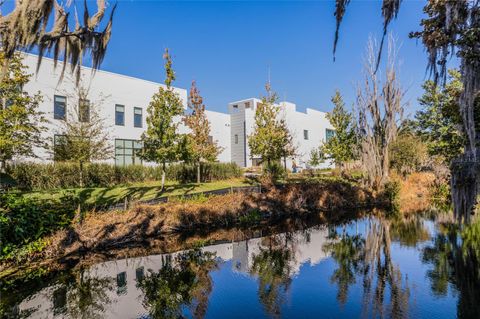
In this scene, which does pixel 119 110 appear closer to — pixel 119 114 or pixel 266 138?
pixel 119 114

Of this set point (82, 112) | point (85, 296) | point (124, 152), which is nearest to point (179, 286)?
point (85, 296)

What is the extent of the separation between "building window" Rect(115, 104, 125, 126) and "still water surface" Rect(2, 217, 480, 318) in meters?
23.7

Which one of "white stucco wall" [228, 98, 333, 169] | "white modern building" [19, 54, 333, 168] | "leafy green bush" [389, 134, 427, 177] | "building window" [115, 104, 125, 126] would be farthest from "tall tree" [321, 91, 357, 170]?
"building window" [115, 104, 125, 126]

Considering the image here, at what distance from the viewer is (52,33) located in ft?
21.2

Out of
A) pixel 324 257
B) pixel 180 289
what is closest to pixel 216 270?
pixel 180 289

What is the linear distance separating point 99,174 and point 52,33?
19018 mm

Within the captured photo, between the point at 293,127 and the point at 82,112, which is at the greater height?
the point at 293,127

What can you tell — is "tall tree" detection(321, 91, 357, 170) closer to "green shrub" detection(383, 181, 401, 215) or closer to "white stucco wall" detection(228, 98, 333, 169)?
"green shrub" detection(383, 181, 401, 215)

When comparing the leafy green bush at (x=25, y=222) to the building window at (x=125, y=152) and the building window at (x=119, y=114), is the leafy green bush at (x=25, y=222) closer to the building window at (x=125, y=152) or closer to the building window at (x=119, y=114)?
the building window at (x=125, y=152)

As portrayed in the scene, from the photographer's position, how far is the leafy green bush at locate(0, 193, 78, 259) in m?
7.81

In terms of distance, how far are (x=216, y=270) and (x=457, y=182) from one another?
5.60 meters

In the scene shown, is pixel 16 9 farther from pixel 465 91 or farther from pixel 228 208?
pixel 228 208

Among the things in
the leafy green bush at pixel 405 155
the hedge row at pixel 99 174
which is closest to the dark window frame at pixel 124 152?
the hedge row at pixel 99 174

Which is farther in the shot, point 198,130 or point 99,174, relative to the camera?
point 198,130
